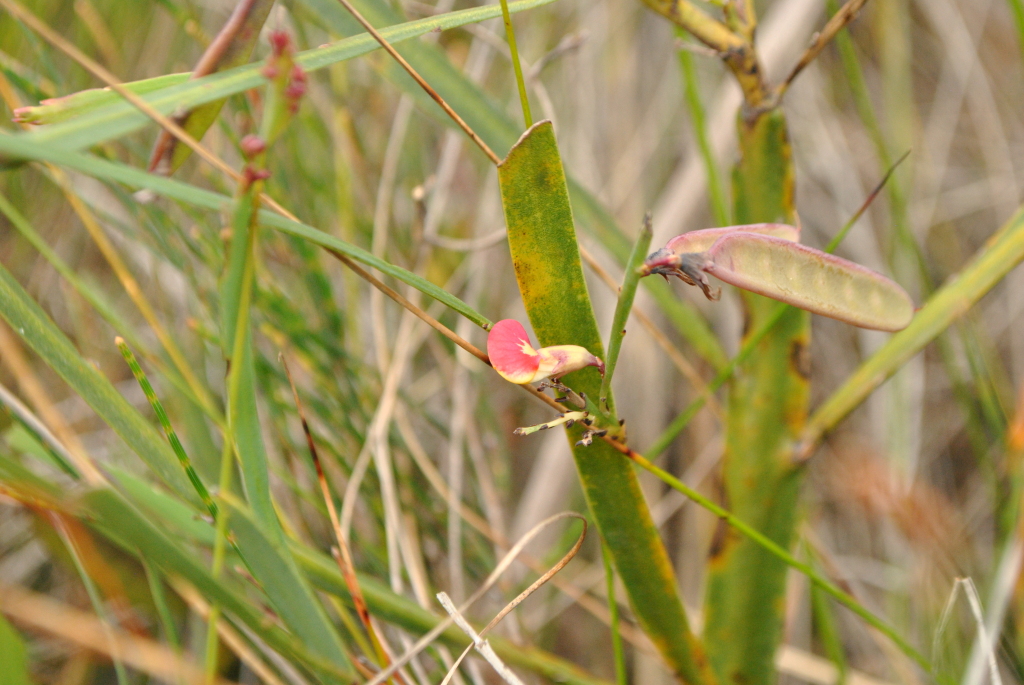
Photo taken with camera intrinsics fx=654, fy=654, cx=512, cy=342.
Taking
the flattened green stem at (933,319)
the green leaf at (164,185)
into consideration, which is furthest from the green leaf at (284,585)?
the flattened green stem at (933,319)

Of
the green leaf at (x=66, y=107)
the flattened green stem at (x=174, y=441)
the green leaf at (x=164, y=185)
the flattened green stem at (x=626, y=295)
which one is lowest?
the flattened green stem at (x=174, y=441)

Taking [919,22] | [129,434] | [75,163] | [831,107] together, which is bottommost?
[129,434]

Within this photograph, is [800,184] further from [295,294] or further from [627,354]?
[295,294]

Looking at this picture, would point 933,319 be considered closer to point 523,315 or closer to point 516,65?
point 516,65

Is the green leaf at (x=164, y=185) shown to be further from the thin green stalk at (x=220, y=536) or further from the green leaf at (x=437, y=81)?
the green leaf at (x=437, y=81)

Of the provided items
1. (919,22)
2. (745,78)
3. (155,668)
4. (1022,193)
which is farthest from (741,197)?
(919,22)

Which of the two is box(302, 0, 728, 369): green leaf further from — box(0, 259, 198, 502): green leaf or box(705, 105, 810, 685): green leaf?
box(0, 259, 198, 502): green leaf
